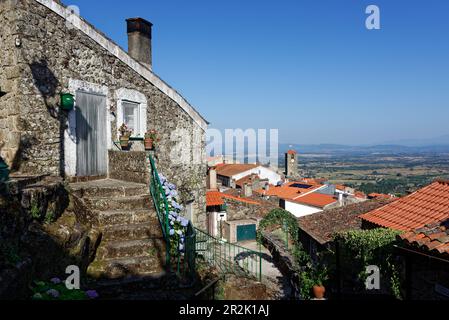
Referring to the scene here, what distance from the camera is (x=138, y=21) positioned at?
1177 centimetres

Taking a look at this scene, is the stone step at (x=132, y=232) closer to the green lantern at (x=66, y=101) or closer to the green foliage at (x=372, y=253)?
the green lantern at (x=66, y=101)

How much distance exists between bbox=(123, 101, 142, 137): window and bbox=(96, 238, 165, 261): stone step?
5.33 meters

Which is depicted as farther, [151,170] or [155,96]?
[155,96]

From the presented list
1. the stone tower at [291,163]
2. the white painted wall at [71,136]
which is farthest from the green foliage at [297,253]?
the stone tower at [291,163]

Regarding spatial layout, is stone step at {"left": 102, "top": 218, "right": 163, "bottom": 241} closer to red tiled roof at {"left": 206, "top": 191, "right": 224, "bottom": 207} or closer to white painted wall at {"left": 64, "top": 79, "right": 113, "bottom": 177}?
white painted wall at {"left": 64, "top": 79, "right": 113, "bottom": 177}

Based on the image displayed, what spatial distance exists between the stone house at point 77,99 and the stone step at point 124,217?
1.58 m

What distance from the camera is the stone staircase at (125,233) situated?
5887 millimetres

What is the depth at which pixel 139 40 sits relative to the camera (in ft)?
38.9

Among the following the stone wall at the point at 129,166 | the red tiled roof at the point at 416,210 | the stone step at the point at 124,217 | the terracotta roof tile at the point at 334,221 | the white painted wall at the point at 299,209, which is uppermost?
the stone wall at the point at 129,166

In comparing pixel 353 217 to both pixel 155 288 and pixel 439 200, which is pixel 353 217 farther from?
pixel 155 288

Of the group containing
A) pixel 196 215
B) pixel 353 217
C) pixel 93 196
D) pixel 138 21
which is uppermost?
pixel 138 21

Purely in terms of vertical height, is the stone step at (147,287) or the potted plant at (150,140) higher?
the potted plant at (150,140)

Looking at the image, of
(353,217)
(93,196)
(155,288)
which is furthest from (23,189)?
(353,217)
